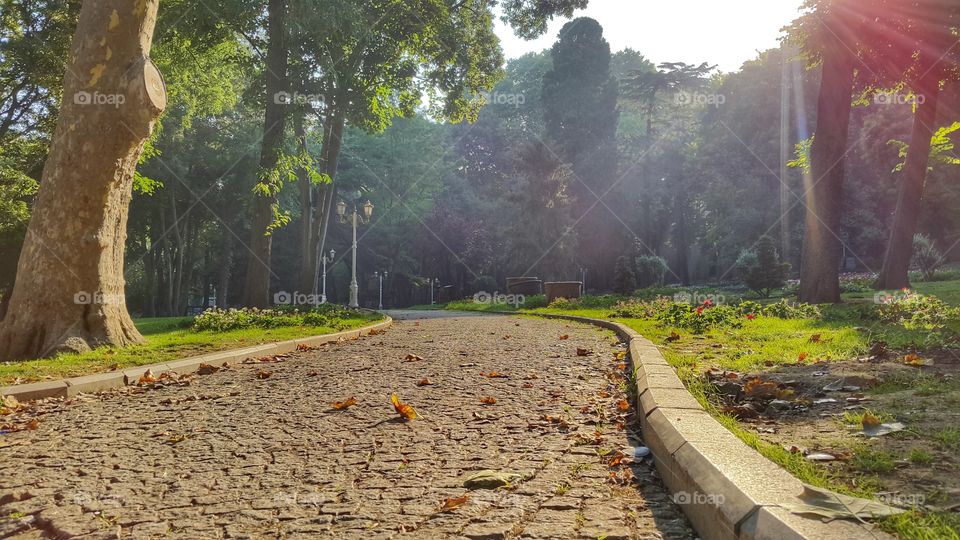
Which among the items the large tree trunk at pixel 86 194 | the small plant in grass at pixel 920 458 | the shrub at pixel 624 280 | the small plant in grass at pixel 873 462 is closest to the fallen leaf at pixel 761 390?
the small plant in grass at pixel 873 462

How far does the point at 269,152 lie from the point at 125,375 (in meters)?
11.6

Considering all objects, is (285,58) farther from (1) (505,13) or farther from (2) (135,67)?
(2) (135,67)

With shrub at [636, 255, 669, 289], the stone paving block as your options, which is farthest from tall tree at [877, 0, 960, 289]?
shrub at [636, 255, 669, 289]

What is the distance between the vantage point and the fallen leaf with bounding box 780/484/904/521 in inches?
72.1

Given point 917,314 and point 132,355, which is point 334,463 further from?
point 917,314

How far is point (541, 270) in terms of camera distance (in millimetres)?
37969

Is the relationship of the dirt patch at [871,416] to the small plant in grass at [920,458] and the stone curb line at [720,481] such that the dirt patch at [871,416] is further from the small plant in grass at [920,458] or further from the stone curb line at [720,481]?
the stone curb line at [720,481]

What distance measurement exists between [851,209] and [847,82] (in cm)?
2157

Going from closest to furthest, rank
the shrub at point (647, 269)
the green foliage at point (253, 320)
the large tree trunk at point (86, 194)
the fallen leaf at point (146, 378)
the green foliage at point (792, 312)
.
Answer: the fallen leaf at point (146, 378), the large tree trunk at point (86, 194), the green foliage at point (792, 312), the green foliage at point (253, 320), the shrub at point (647, 269)

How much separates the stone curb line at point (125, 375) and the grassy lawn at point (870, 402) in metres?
5.08

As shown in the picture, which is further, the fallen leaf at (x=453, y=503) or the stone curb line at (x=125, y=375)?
the stone curb line at (x=125, y=375)

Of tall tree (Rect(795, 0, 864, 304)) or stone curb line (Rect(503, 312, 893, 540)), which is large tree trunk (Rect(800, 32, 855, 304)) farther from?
stone curb line (Rect(503, 312, 893, 540))

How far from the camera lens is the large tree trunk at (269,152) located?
1659 centimetres

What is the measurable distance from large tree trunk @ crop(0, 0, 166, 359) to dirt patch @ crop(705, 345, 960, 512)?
291 inches
